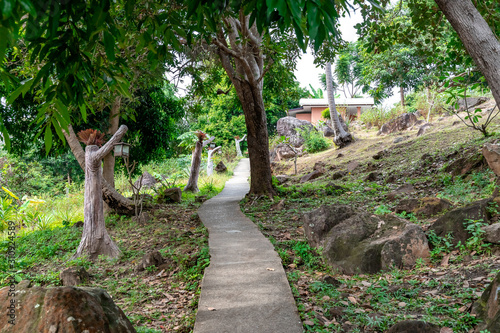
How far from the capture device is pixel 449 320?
2.94m

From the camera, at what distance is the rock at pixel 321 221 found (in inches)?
223

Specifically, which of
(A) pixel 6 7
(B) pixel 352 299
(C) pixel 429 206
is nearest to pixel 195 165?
(C) pixel 429 206

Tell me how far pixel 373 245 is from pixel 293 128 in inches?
812

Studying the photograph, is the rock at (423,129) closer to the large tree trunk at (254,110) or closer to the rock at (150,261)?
the large tree trunk at (254,110)

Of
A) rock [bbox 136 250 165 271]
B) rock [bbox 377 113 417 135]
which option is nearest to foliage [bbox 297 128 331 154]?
rock [bbox 377 113 417 135]

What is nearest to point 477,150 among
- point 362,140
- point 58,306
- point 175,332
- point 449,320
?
point 449,320

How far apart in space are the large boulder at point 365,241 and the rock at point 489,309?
1.54 metres

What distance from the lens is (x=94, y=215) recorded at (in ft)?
21.7

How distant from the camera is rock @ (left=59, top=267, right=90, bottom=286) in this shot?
512 centimetres

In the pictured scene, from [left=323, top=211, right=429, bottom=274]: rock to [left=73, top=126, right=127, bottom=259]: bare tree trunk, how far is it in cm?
400

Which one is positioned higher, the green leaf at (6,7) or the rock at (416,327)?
the green leaf at (6,7)

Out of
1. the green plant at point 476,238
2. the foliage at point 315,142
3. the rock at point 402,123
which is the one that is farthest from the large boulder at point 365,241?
the foliage at point 315,142

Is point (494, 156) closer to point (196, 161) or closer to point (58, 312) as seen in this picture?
point (58, 312)

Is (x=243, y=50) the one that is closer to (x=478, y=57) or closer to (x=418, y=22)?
(x=418, y=22)
